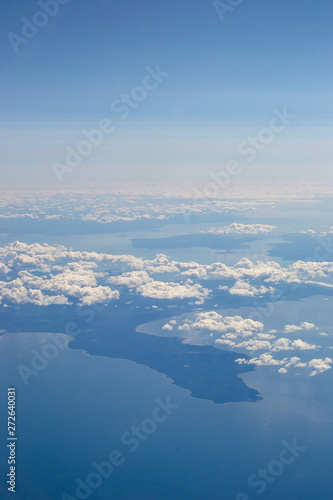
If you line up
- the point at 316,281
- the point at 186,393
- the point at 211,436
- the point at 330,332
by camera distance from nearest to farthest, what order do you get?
the point at 211,436
the point at 186,393
the point at 330,332
the point at 316,281

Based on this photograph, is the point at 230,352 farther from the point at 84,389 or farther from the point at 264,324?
the point at 84,389

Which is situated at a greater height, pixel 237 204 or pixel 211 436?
pixel 237 204

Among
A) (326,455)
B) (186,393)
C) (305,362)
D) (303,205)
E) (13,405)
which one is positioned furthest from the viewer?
(303,205)

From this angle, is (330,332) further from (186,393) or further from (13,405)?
(13,405)

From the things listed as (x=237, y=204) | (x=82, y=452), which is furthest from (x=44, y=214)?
(x=82, y=452)

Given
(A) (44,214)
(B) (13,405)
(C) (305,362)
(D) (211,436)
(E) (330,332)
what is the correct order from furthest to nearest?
(A) (44,214)
(E) (330,332)
(C) (305,362)
(B) (13,405)
(D) (211,436)

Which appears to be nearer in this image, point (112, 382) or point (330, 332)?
point (112, 382)

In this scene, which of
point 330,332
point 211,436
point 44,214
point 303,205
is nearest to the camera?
point 211,436

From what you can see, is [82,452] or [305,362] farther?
[305,362]

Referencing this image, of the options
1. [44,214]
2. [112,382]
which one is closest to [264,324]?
[112,382]
